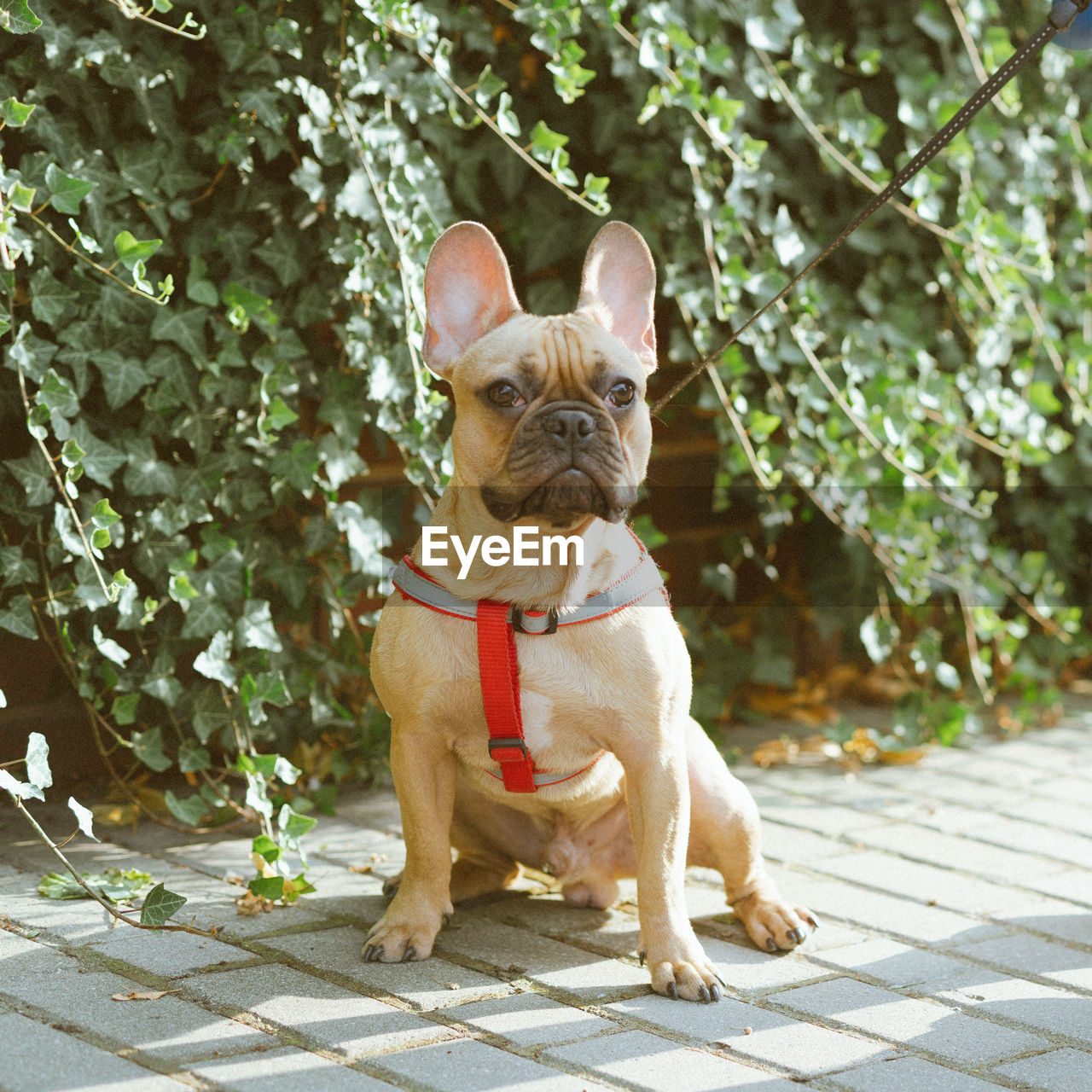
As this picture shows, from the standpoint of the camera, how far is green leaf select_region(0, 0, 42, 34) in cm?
288

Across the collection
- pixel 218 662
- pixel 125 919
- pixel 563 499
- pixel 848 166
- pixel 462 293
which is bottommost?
pixel 125 919

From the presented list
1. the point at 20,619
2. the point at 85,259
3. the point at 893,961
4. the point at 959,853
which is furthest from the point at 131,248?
the point at 959,853

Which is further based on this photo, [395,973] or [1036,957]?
[1036,957]

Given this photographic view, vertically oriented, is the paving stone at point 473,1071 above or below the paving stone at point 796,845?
above

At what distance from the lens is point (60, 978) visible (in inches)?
102

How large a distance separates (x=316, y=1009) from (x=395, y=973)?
10.6 inches

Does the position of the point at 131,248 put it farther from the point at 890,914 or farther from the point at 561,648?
the point at 890,914

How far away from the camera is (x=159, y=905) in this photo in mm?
2793

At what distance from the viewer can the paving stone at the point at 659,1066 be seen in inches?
90.5

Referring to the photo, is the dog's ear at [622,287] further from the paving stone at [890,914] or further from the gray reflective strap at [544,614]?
the paving stone at [890,914]

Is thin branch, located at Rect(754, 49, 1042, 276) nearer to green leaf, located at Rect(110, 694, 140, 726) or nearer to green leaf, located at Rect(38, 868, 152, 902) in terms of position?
green leaf, located at Rect(110, 694, 140, 726)

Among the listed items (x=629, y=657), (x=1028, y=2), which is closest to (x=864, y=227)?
(x=1028, y=2)

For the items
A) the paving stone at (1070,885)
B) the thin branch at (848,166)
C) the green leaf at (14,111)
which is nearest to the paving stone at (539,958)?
the paving stone at (1070,885)

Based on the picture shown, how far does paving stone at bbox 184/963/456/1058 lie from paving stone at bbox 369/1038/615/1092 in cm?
5
